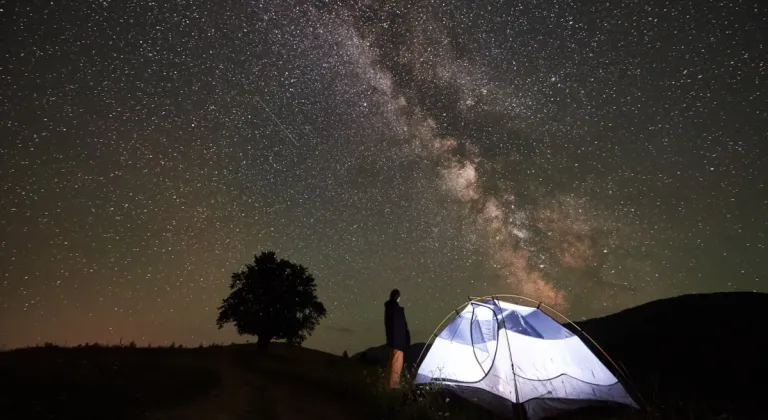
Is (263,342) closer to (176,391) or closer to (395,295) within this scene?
(176,391)

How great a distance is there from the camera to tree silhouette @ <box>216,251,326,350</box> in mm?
19625

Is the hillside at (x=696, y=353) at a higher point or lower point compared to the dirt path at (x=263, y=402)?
higher

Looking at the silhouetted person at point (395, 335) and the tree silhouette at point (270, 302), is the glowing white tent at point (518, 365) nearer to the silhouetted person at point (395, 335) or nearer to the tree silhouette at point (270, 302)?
the silhouetted person at point (395, 335)

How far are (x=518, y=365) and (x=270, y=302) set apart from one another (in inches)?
504

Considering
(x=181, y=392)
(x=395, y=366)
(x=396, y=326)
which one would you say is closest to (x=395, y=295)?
(x=396, y=326)

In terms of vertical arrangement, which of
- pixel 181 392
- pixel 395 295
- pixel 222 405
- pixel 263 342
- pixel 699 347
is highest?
pixel 699 347

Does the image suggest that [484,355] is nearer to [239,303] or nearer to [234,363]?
[234,363]

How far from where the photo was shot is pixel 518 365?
961 cm

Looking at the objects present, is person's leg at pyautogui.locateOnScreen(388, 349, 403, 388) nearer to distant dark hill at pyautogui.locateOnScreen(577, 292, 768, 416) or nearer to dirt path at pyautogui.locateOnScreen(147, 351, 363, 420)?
dirt path at pyautogui.locateOnScreen(147, 351, 363, 420)

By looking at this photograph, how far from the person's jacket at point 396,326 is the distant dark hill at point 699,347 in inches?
225

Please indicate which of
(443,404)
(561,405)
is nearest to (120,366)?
(443,404)

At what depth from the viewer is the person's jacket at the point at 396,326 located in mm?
10766

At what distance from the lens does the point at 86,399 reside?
8055mm

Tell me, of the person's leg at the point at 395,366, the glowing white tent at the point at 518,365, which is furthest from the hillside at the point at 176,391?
the glowing white tent at the point at 518,365
